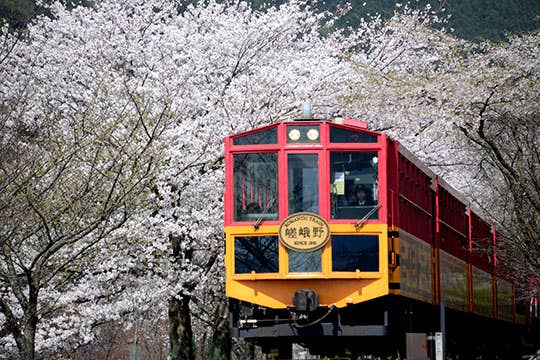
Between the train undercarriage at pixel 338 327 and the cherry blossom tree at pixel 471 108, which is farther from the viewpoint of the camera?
the cherry blossom tree at pixel 471 108

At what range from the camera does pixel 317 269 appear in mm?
10695

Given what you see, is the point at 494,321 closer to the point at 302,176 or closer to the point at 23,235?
the point at 302,176

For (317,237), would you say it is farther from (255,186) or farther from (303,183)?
(255,186)

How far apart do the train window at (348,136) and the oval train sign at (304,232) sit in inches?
36.5

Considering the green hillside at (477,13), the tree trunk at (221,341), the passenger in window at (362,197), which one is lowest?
the tree trunk at (221,341)

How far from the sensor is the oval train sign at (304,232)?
10.7m

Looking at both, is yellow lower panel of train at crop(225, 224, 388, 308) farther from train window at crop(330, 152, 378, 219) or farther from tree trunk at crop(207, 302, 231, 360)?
tree trunk at crop(207, 302, 231, 360)

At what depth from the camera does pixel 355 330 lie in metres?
10.7

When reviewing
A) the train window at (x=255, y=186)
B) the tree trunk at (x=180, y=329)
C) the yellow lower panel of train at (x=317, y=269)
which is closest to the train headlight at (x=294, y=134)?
the train window at (x=255, y=186)

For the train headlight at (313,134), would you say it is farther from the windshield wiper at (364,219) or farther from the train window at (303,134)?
the windshield wiper at (364,219)

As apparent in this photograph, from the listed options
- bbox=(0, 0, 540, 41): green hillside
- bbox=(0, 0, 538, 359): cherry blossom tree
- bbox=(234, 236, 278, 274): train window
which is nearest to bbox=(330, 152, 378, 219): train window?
bbox=(234, 236, 278, 274): train window

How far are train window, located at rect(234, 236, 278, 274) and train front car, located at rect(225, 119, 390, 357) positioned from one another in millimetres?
11

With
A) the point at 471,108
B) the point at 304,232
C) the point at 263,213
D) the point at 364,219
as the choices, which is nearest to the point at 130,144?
the point at 263,213

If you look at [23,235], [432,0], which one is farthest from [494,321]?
[432,0]
